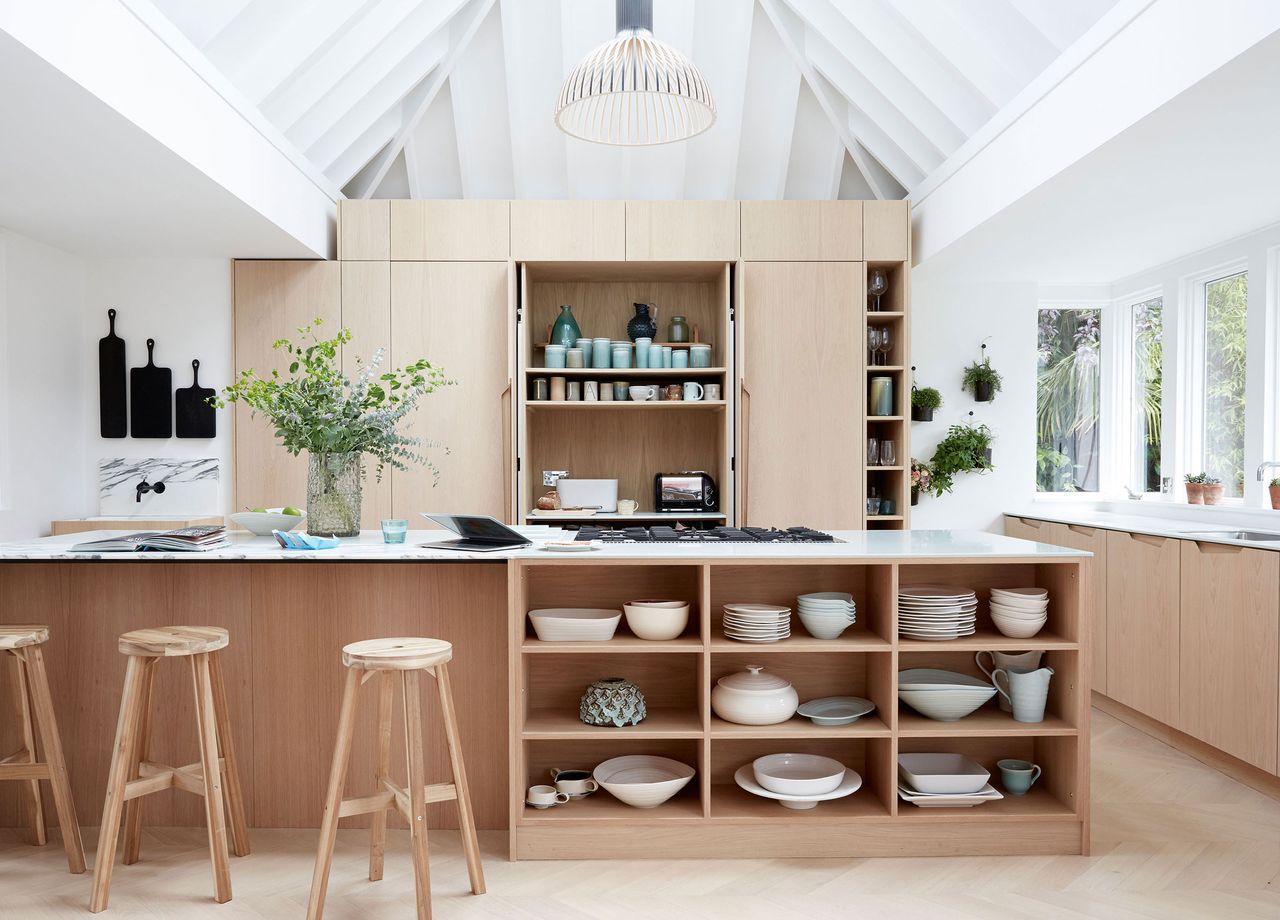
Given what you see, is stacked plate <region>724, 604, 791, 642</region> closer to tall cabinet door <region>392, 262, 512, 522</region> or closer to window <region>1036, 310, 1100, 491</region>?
tall cabinet door <region>392, 262, 512, 522</region>

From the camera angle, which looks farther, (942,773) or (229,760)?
(942,773)

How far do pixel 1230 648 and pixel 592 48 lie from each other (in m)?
3.59

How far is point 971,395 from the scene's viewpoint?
5.33m

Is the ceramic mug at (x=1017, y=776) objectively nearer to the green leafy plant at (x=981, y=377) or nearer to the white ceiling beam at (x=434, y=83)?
the green leafy plant at (x=981, y=377)

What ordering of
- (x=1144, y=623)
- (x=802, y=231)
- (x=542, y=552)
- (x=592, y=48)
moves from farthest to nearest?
(x=802, y=231)
(x=592, y=48)
(x=1144, y=623)
(x=542, y=552)

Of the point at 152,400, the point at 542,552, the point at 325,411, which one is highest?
the point at 152,400

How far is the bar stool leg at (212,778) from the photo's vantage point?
2.21m

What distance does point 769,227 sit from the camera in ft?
14.6

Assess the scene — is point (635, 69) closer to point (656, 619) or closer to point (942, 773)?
point (656, 619)

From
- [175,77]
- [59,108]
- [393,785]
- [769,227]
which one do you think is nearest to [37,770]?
[393,785]

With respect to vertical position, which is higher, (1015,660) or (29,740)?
(1015,660)

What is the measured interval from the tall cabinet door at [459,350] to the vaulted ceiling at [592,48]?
63cm

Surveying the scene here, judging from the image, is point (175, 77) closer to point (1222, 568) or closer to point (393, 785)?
point (393, 785)

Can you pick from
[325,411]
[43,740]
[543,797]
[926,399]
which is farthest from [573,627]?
[926,399]
